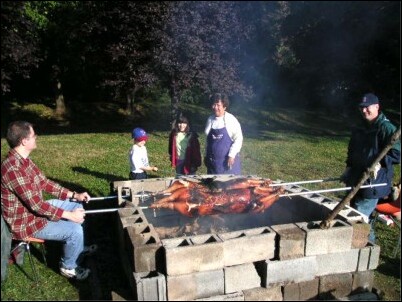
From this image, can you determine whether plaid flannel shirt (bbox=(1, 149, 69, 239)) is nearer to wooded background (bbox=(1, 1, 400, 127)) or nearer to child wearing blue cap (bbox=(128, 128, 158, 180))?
child wearing blue cap (bbox=(128, 128, 158, 180))

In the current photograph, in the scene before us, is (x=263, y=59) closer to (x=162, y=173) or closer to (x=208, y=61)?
(x=208, y=61)

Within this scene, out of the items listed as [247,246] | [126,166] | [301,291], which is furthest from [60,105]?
[301,291]

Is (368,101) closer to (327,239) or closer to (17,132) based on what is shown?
(327,239)

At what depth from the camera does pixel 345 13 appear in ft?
29.2

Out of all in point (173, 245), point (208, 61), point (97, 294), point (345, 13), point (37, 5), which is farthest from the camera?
point (37, 5)

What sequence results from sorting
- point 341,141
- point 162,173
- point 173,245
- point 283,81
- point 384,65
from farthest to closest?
point 283,81 < point 341,141 < point 384,65 < point 162,173 < point 173,245

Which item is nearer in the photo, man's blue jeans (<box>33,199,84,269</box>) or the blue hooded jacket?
man's blue jeans (<box>33,199,84,269</box>)

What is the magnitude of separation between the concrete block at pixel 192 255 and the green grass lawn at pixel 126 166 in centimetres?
111

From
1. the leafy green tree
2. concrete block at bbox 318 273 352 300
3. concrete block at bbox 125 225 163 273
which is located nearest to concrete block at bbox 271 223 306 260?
concrete block at bbox 318 273 352 300

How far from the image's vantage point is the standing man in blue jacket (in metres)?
4.27

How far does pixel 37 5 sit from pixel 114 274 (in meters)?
15.2

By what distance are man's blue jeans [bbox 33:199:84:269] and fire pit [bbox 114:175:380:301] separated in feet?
1.69

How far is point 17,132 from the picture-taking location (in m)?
3.85

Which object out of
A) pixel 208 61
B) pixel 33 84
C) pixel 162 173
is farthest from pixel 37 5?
pixel 162 173
